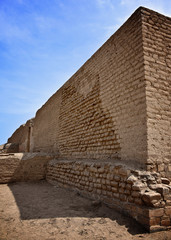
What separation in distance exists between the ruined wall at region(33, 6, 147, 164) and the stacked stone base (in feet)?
1.27

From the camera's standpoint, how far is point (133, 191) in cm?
306

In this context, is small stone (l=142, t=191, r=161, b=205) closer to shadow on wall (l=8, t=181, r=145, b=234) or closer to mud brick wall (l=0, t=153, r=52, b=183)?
shadow on wall (l=8, t=181, r=145, b=234)

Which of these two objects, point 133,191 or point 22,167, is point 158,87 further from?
point 22,167

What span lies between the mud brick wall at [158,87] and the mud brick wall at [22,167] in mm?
5282

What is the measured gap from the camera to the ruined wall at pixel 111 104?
375 cm

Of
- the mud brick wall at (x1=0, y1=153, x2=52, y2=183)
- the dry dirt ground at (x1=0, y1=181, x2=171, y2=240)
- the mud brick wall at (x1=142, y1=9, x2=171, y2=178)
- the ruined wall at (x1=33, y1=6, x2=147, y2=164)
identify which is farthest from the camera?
the mud brick wall at (x1=0, y1=153, x2=52, y2=183)

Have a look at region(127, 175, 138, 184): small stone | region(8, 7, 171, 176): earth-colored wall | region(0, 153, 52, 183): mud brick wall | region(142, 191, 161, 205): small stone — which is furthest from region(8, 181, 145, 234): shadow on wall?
region(0, 153, 52, 183): mud brick wall

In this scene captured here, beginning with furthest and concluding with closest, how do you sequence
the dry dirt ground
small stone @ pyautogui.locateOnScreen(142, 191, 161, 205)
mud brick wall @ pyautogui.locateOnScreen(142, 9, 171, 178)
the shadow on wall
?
mud brick wall @ pyautogui.locateOnScreen(142, 9, 171, 178)
the shadow on wall
small stone @ pyautogui.locateOnScreen(142, 191, 161, 205)
the dry dirt ground

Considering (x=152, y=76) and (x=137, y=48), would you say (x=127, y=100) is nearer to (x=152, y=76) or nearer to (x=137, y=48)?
(x=152, y=76)

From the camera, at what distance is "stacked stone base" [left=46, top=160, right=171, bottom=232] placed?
9.12ft

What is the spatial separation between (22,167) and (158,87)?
5.72 m

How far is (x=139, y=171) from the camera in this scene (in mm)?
3188

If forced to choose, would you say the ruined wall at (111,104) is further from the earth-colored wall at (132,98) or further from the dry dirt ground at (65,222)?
the dry dirt ground at (65,222)

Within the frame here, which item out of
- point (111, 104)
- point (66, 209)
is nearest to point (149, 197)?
point (66, 209)
